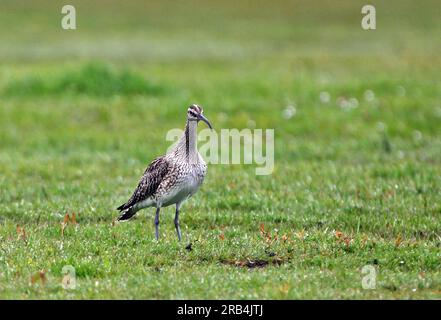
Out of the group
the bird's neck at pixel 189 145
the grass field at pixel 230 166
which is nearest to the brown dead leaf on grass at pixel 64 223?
the grass field at pixel 230 166

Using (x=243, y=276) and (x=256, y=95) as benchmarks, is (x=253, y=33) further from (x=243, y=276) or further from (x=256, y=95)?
(x=243, y=276)

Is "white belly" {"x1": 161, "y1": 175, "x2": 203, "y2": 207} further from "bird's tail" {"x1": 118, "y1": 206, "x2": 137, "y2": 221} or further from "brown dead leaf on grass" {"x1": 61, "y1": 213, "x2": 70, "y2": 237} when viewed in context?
"brown dead leaf on grass" {"x1": 61, "y1": 213, "x2": 70, "y2": 237}

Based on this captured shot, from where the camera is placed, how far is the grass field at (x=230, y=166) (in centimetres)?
930

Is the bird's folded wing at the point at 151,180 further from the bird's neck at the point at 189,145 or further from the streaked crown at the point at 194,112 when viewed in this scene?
the streaked crown at the point at 194,112

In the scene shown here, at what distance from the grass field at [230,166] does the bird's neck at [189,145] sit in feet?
3.71

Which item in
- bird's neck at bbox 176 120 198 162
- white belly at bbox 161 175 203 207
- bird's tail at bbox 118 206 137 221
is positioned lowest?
bird's tail at bbox 118 206 137 221

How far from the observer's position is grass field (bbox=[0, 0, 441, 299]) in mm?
9297

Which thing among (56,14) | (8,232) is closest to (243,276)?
(8,232)

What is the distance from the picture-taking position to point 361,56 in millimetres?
30609

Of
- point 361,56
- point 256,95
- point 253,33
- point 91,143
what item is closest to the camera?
point 91,143

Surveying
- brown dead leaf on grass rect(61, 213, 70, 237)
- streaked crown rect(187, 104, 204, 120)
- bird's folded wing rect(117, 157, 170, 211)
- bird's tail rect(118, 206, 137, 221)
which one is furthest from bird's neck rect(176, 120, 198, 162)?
brown dead leaf on grass rect(61, 213, 70, 237)

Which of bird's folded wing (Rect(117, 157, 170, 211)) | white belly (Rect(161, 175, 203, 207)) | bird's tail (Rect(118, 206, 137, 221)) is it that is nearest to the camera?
white belly (Rect(161, 175, 203, 207))

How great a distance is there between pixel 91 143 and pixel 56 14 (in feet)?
76.1

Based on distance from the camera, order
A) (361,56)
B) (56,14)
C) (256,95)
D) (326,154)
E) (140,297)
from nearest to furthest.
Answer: (140,297) < (326,154) < (256,95) < (361,56) < (56,14)
